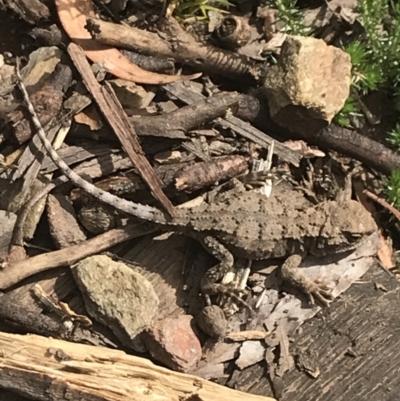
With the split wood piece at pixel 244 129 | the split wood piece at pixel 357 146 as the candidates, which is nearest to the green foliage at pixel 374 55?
the split wood piece at pixel 357 146

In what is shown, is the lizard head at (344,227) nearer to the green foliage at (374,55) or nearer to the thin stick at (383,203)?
the thin stick at (383,203)

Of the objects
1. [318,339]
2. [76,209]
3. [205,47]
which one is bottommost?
[318,339]

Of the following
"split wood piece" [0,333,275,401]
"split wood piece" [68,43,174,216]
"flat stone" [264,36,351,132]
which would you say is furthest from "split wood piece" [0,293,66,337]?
"flat stone" [264,36,351,132]

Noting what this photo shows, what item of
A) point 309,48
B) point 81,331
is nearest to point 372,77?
point 309,48

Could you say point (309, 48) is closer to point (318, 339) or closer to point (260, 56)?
point (260, 56)

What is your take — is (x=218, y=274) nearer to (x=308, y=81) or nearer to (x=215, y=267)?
(x=215, y=267)

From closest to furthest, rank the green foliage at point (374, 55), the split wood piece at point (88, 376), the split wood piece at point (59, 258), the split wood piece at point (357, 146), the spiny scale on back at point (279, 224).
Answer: the split wood piece at point (88, 376) → the split wood piece at point (59, 258) → the spiny scale on back at point (279, 224) → the split wood piece at point (357, 146) → the green foliage at point (374, 55)
